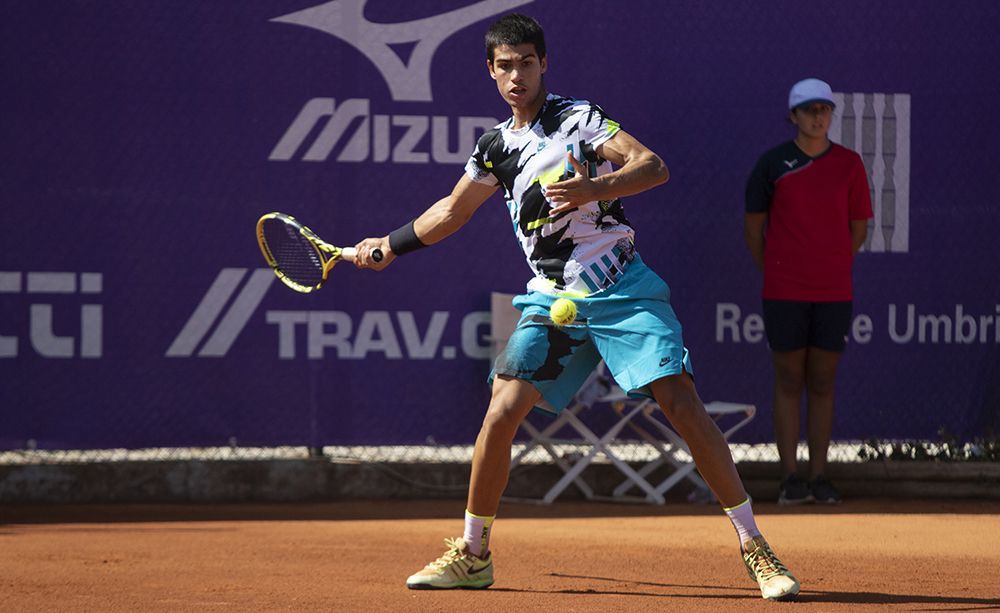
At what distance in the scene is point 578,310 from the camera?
324cm

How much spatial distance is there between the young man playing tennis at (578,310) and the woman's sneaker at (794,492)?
6.72ft

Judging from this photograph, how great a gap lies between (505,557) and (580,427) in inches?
45.8

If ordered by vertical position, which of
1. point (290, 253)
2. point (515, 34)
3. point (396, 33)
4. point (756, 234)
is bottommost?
point (290, 253)

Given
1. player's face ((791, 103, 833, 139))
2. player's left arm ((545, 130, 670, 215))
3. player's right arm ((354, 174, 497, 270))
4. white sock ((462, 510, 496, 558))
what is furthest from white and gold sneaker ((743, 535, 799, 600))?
player's face ((791, 103, 833, 139))

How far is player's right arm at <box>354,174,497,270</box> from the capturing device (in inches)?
136

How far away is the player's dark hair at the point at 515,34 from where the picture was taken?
124 inches

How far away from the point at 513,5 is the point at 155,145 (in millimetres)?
1946

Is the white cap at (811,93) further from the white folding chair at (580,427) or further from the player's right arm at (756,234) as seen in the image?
the white folding chair at (580,427)

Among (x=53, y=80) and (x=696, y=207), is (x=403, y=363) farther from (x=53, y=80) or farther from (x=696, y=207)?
(x=53, y=80)

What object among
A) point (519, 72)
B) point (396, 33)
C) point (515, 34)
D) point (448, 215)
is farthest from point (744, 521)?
point (396, 33)

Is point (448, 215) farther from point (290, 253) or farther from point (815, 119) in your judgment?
point (815, 119)

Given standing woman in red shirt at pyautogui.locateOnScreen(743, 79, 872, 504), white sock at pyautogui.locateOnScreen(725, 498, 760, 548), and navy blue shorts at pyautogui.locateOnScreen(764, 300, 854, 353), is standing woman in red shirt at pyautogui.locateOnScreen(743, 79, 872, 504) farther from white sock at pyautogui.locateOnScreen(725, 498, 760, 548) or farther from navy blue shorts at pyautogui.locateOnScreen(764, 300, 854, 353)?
white sock at pyautogui.locateOnScreen(725, 498, 760, 548)

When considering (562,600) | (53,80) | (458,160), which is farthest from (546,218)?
(53,80)

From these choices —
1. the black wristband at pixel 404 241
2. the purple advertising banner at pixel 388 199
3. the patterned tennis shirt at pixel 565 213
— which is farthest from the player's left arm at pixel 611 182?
the purple advertising banner at pixel 388 199
